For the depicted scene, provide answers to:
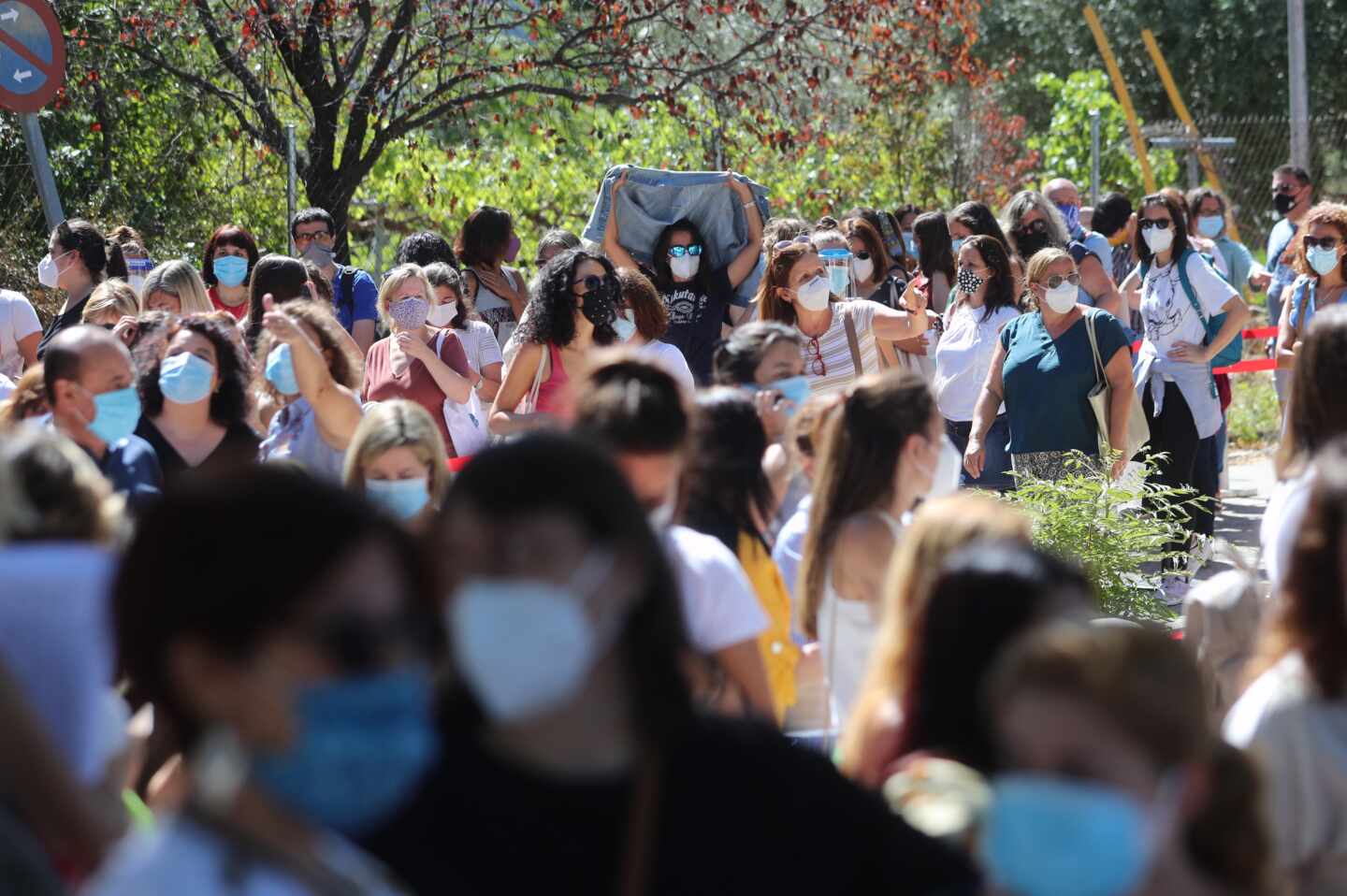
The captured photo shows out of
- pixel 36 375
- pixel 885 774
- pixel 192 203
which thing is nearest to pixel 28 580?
pixel 885 774

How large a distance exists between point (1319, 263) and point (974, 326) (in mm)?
1641

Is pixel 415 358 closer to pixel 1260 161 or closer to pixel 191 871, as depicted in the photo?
pixel 191 871

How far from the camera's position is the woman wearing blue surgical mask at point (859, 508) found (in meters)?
3.68

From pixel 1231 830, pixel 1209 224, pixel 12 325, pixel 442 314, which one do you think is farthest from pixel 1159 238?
pixel 1231 830

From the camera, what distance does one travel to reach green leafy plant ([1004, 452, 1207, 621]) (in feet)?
19.9

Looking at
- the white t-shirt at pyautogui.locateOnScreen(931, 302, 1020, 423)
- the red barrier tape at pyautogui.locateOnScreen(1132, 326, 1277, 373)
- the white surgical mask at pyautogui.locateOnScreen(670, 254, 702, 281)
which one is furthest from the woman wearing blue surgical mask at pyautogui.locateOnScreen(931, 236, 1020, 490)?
the red barrier tape at pyautogui.locateOnScreen(1132, 326, 1277, 373)

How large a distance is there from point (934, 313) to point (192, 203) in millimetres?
6877

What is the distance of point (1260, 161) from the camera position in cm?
2203

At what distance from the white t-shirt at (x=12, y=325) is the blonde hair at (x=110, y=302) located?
2.15 ft

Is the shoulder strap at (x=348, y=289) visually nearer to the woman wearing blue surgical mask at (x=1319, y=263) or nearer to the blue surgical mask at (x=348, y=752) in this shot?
the woman wearing blue surgical mask at (x=1319, y=263)

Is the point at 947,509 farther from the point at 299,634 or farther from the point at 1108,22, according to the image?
the point at 1108,22

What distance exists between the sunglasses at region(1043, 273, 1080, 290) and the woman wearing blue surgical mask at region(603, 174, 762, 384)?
4.95ft

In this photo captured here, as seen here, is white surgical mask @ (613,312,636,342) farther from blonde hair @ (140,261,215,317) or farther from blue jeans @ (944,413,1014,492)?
blonde hair @ (140,261,215,317)

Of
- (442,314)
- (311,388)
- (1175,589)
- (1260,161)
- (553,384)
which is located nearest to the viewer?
(311,388)
